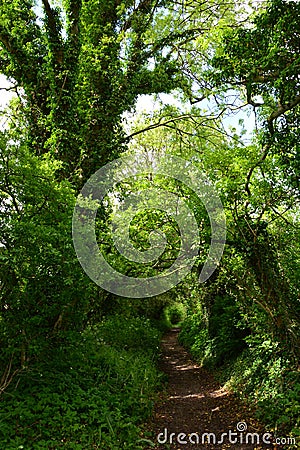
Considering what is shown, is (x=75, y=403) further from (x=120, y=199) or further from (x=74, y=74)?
(x=74, y=74)

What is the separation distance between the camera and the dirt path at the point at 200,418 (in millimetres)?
6554

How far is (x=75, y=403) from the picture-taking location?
21.0 feet

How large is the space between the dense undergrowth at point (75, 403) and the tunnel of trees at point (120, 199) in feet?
0.10

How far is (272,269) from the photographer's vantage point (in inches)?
305

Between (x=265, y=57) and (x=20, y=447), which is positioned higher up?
(x=265, y=57)

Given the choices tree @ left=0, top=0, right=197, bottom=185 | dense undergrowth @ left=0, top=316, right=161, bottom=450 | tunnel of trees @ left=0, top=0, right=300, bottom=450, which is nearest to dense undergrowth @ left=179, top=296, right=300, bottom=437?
tunnel of trees @ left=0, top=0, right=300, bottom=450

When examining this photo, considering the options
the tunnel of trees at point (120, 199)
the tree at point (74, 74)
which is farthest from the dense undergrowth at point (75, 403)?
the tree at point (74, 74)

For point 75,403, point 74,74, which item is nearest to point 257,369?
point 75,403

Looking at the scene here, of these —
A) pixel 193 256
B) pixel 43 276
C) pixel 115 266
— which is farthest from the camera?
Answer: pixel 115 266

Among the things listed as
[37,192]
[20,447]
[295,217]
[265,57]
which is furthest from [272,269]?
[20,447]

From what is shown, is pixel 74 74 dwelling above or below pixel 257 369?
above

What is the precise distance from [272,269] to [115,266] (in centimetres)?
437

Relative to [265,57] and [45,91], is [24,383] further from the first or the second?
[45,91]

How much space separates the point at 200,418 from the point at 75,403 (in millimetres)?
3075
